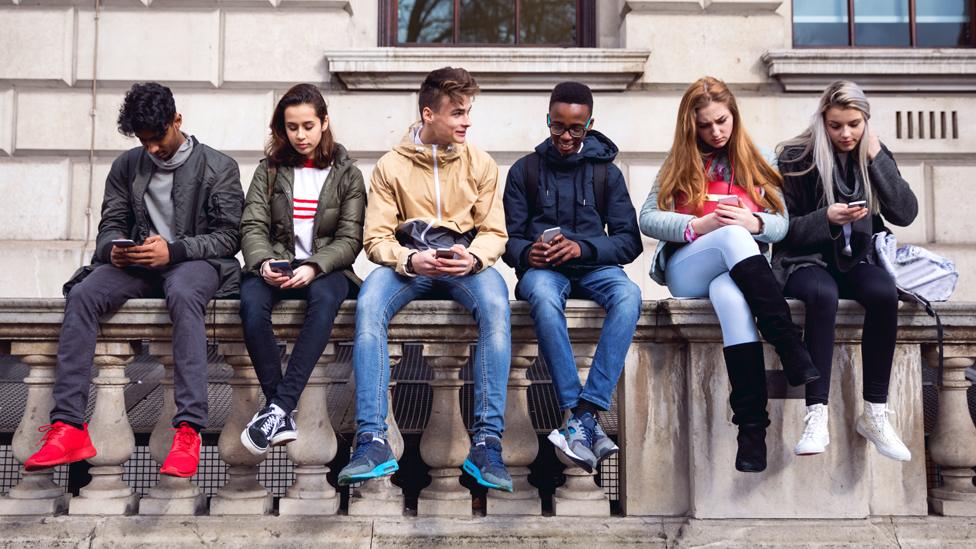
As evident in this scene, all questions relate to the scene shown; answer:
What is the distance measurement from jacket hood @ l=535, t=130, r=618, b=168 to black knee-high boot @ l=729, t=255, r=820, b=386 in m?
0.98

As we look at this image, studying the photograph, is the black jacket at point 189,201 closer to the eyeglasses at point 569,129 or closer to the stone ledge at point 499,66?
the eyeglasses at point 569,129

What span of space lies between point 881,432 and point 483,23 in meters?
5.47

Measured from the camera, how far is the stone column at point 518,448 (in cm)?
340

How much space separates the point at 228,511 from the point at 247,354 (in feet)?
2.09

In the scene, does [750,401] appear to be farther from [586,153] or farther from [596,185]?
[586,153]

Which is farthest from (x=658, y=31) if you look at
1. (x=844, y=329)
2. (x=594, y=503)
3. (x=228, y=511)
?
(x=228, y=511)

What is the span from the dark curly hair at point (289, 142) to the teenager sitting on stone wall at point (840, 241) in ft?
7.03

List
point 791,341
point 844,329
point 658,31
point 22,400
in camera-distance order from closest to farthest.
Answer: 1. point 791,341
2. point 844,329
3. point 22,400
4. point 658,31

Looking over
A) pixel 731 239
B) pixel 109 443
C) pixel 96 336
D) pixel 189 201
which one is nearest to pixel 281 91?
pixel 189 201

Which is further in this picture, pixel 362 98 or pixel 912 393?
pixel 362 98

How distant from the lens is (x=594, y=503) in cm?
340

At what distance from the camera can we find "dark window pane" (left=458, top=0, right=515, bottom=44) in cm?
757

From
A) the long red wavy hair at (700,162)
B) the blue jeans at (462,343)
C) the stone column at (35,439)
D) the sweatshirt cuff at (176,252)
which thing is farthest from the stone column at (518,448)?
the stone column at (35,439)

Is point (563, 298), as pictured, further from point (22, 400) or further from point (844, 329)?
point (22, 400)
